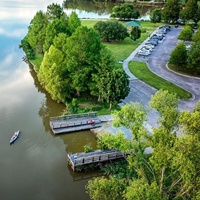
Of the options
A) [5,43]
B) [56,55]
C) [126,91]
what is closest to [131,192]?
[126,91]

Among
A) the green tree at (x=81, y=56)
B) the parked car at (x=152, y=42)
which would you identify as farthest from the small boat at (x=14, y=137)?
the parked car at (x=152, y=42)

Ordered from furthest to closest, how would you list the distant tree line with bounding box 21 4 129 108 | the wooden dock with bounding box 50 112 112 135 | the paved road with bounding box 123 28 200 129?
the paved road with bounding box 123 28 200 129 < the distant tree line with bounding box 21 4 129 108 < the wooden dock with bounding box 50 112 112 135

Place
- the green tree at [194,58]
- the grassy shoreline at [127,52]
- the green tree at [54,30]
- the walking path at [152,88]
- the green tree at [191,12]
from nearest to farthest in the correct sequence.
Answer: the walking path at [152,88]
the grassy shoreline at [127,52]
the green tree at [54,30]
the green tree at [194,58]
the green tree at [191,12]

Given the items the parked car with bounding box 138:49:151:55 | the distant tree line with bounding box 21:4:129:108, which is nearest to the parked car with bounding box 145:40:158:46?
the parked car with bounding box 138:49:151:55

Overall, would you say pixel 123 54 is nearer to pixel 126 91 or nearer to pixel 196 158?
A: pixel 126 91

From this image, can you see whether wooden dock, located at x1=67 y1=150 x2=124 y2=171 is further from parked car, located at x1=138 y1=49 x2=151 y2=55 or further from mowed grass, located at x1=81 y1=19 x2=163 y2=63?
parked car, located at x1=138 y1=49 x2=151 y2=55

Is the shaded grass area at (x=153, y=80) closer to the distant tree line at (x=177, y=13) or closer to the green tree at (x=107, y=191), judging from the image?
the green tree at (x=107, y=191)

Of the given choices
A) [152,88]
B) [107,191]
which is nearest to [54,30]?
[152,88]
